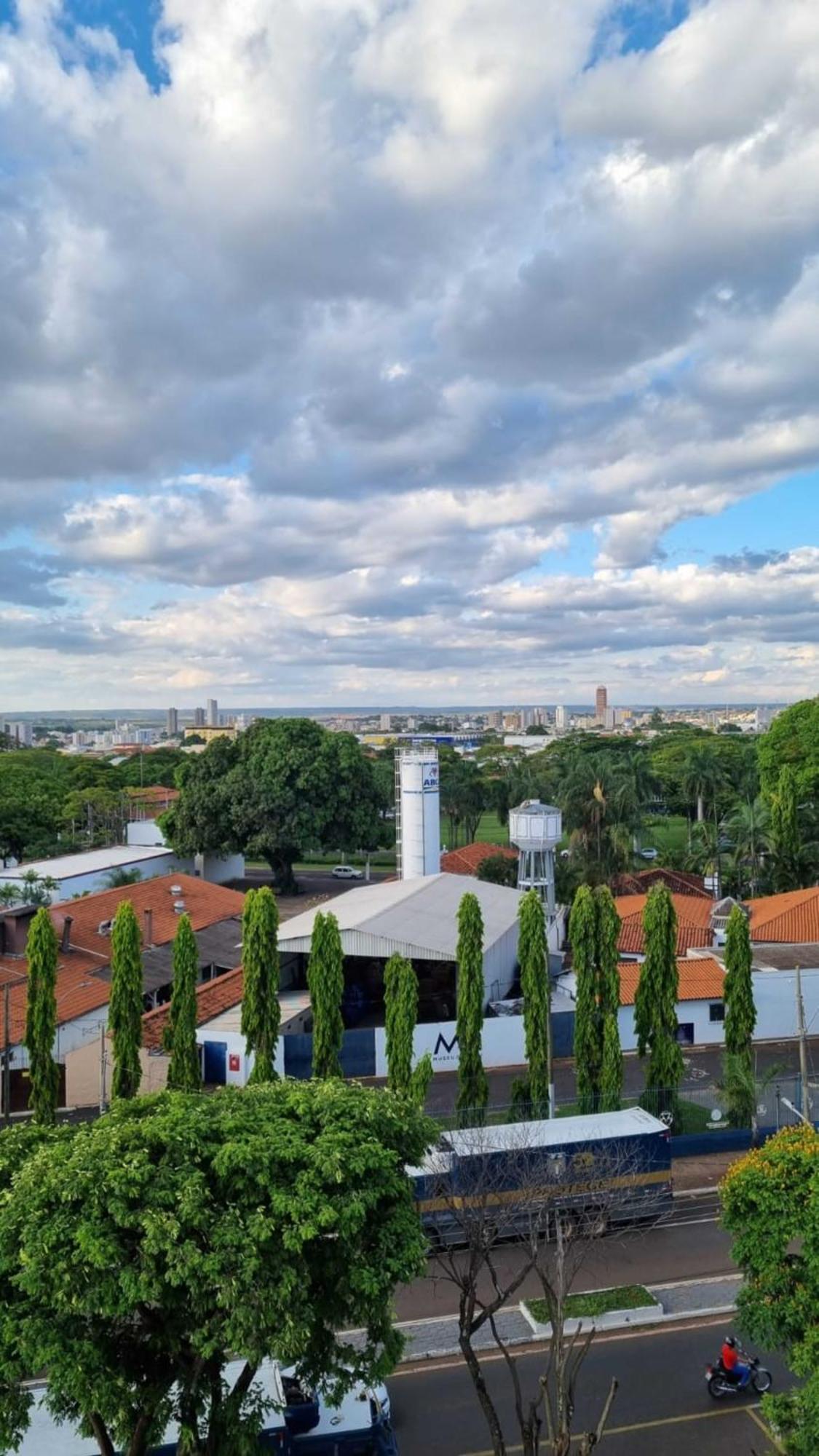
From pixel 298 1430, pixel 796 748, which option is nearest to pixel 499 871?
pixel 796 748

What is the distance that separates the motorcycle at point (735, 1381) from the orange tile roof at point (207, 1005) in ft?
56.0

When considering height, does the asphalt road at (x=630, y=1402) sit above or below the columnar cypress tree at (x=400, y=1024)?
below

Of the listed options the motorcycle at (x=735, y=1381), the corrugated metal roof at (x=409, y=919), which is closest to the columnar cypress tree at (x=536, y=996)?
the corrugated metal roof at (x=409, y=919)

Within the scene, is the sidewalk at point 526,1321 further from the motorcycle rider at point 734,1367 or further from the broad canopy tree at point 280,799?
the broad canopy tree at point 280,799

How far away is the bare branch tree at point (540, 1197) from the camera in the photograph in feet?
50.0

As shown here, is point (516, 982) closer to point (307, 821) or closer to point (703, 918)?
point (703, 918)

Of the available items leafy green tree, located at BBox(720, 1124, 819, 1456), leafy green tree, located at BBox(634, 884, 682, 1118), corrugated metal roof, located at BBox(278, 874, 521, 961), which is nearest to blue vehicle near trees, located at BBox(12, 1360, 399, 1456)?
leafy green tree, located at BBox(720, 1124, 819, 1456)

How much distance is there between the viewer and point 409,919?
34.5 meters

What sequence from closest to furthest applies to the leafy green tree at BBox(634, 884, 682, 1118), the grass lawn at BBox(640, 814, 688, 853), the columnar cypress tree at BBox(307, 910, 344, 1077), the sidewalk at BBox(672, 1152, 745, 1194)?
the sidewalk at BBox(672, 1152, 745, 1194)
the columnar cypress tree at BBox(307, 910, 344, 1077)
the leafy green tree at BBox(634, 884, 682, 1118)
the grass lawn at BBox(640, 814, 688, 853)

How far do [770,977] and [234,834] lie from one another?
34.1 metres

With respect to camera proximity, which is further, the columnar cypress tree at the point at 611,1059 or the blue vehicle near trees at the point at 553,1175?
the columnar cypress tree at the point at 611,1059

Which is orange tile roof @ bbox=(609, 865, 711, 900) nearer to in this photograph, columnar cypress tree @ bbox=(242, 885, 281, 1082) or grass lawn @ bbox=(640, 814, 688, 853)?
grass lawn @ bbox=(640, 814, 688, 853)

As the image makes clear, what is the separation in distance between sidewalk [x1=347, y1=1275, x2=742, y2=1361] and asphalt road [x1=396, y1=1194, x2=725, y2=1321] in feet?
0.99

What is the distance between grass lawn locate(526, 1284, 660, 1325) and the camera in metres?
17.0
